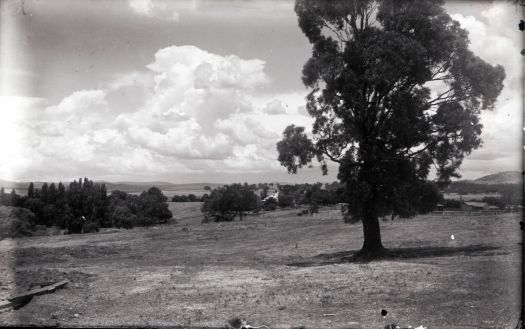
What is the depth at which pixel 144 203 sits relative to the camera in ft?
247

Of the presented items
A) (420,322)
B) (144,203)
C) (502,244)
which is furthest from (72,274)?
(144,203)

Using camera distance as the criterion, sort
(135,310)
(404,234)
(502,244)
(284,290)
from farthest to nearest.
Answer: (404,234)
(502,244)
(284,290)
(135,310)

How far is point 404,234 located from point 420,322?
71.5ft

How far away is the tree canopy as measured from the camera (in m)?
20.1

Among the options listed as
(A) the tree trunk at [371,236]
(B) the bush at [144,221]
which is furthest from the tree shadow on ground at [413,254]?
(B) the bush at [144,221]

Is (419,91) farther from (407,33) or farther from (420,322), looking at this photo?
(420,322)

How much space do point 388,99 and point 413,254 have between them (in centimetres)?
710

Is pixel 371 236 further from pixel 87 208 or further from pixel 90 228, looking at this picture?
pixel 87 208

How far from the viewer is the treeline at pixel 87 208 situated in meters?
73.7

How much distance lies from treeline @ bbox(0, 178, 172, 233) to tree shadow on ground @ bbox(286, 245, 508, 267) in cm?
5224

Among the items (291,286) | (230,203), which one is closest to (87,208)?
(230,203)

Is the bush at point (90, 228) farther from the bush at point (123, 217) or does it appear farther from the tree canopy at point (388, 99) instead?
the tree canopy at point (388, 99)

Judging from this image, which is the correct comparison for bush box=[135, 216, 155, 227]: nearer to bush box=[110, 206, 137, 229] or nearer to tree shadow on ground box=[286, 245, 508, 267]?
bush box=[110, 206, 137, 229]

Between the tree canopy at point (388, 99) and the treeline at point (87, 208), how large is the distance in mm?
54590
